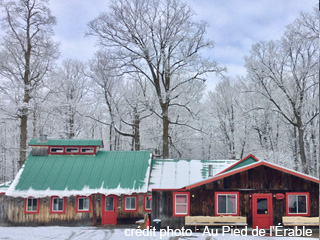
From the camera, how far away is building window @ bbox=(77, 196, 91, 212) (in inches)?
861

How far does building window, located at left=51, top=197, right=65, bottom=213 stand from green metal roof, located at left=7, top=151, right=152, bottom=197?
813 millimetres

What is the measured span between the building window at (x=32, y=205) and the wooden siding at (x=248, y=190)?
788 centimetres

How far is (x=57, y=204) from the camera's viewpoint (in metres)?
21.8

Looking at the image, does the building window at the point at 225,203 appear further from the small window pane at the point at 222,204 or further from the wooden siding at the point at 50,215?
the wooden siding at the point at 50,215

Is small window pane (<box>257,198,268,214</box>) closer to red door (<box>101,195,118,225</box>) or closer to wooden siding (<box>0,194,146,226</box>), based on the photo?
wooden siding (<box>0,194,146,226</box>)

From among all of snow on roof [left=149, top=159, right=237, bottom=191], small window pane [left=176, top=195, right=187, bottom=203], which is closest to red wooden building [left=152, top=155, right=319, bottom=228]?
small window pane [left=176, top=195, right=187, bottom=203]

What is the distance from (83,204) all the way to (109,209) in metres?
Result: 1.74

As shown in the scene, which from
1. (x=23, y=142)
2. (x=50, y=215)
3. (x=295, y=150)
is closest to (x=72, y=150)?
(x=23, y=142)

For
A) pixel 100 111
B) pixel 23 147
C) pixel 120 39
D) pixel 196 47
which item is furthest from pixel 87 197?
pixel 100 111

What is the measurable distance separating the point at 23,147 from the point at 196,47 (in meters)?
16.1

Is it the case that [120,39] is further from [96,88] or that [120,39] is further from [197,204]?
[197,204]

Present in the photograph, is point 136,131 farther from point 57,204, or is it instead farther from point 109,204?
point 57,204

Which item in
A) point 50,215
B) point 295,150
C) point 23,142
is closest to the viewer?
point 50,215

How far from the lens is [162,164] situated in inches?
975
